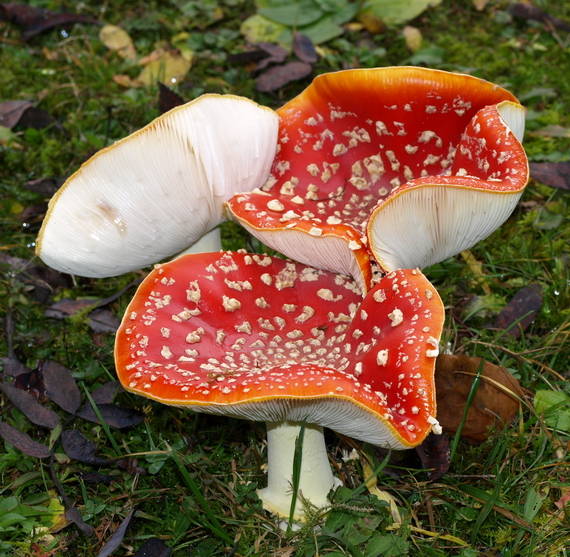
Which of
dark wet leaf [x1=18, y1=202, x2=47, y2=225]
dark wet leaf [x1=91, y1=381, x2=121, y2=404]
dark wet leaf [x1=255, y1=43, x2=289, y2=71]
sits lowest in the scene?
dark wet leaf [x1=91, y1=381, x2=121, y2=404]

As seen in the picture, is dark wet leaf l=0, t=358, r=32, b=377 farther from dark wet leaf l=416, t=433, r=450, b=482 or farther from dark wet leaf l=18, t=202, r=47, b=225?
dark wet leaf l=416, t=433, r=450, b=482

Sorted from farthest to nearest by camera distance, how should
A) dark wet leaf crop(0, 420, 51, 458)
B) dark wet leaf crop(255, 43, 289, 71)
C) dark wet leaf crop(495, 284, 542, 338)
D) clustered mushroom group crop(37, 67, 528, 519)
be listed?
dark wet leaf crop(255, 43, 289, 71) → dark wet leaf crop(495, 284, 542, 338) → dark wet leaf crop(0, 420, 51, 458) → clustered mushroom group crop(37, 67, 528, 519)

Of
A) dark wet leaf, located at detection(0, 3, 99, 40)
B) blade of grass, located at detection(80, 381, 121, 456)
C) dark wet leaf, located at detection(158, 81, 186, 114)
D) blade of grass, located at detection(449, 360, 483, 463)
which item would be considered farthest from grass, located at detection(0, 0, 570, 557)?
dark wet leaf, located at detection(158, 81, 186, 114)

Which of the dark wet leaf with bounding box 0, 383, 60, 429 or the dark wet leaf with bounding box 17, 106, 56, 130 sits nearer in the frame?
the dark wet leaf with bounding box 0, 383, 60, 429

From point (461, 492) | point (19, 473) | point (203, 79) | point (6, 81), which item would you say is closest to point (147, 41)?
point (203, 79)

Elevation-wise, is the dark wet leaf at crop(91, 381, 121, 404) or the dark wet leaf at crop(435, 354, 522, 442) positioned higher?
the dark wet leaf at crop(435, 354, 522, 442)

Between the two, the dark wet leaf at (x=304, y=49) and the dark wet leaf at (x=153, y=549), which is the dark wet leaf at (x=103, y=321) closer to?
the dark wet leaf at (x=153, y=549)
